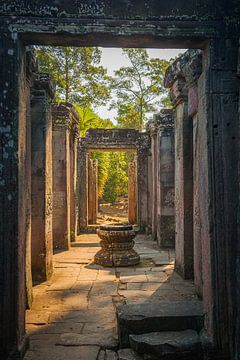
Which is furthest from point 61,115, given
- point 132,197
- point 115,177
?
point 115,177

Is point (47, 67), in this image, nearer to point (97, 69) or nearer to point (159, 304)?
point (97, 69)

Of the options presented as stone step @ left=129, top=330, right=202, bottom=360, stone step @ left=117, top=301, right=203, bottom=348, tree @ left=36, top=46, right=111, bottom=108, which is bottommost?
stone step @ left=129, top=330, right=202, bottom=360

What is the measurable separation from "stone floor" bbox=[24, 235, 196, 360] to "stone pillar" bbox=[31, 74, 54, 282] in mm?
407

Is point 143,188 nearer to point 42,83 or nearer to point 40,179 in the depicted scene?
point 40,179

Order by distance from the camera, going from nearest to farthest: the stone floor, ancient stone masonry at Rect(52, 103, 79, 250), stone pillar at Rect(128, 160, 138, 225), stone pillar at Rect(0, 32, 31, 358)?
stone pillar at Rect(0, 32, 31, 358)
the stone floor
ancient stone masonry at Rect(52, 103, 79, 250)
stone pillar at Rect(128, 160, 138, 225)

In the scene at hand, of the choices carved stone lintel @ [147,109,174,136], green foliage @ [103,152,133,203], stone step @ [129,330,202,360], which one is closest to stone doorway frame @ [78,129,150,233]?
carved stone lintel @ [147,109,174,136]

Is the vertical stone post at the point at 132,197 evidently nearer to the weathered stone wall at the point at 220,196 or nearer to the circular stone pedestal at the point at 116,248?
the circular stone pedestal at the point at 116,248

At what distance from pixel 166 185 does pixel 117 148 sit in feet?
14.7

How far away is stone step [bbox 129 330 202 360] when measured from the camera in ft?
9.88

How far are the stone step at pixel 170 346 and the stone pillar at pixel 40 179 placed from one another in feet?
9.27

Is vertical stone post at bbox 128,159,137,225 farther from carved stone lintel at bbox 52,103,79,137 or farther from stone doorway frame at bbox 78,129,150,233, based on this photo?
carved stone lintel at bbox 52,103,79,137

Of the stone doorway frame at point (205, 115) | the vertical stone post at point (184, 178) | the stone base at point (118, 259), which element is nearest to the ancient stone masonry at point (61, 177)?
the stone base at point (118, 259)

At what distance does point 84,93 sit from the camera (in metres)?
18.9

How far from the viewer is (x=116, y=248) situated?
7.04 m
